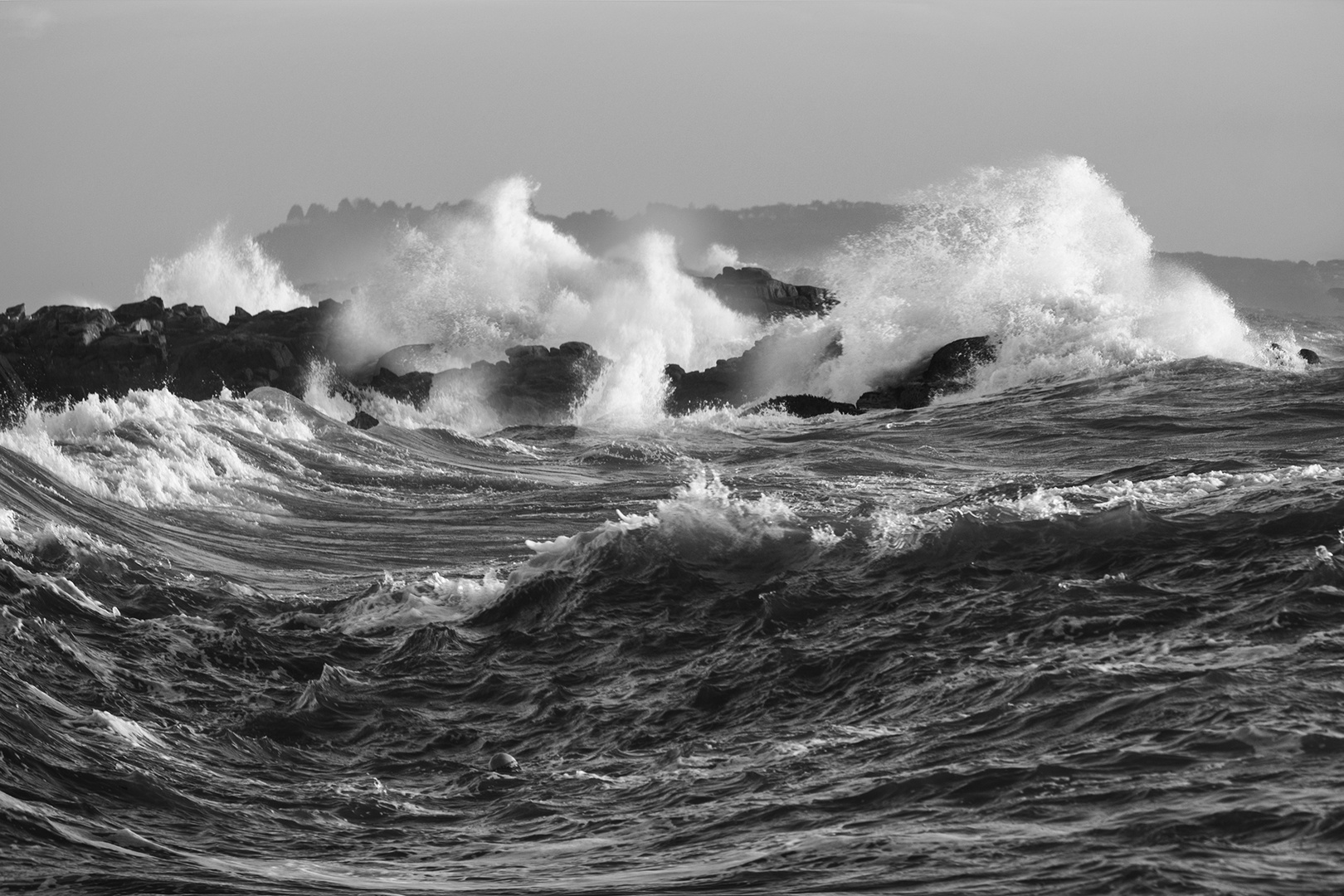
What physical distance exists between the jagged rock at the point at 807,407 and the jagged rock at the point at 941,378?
463mm

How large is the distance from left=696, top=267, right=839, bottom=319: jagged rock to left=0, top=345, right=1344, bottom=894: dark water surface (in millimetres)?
24880

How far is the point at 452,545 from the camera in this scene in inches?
595

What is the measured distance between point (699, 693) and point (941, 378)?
832 inches

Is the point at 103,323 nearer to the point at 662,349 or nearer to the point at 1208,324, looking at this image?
the point at 662,349

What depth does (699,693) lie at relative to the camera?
856 cm

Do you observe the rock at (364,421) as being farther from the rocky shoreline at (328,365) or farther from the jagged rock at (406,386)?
the jagged rock at (406,386)

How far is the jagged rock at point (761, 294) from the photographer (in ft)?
134

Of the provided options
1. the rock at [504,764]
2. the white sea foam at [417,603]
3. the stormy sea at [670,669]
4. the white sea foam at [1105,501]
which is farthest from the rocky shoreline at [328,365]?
the rock at [504,764]

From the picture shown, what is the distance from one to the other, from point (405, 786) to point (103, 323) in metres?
35.4

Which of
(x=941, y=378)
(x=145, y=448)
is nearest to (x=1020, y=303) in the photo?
(x=941, y=378)

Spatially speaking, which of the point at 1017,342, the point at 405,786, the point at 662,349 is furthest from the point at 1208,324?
the point at 405,786

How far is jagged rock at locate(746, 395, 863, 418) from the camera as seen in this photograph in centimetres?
2827

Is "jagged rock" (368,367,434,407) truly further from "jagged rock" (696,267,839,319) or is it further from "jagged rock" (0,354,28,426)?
"jagged rock" (696,267,839,319)

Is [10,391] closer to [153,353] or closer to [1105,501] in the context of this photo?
[153,353]
